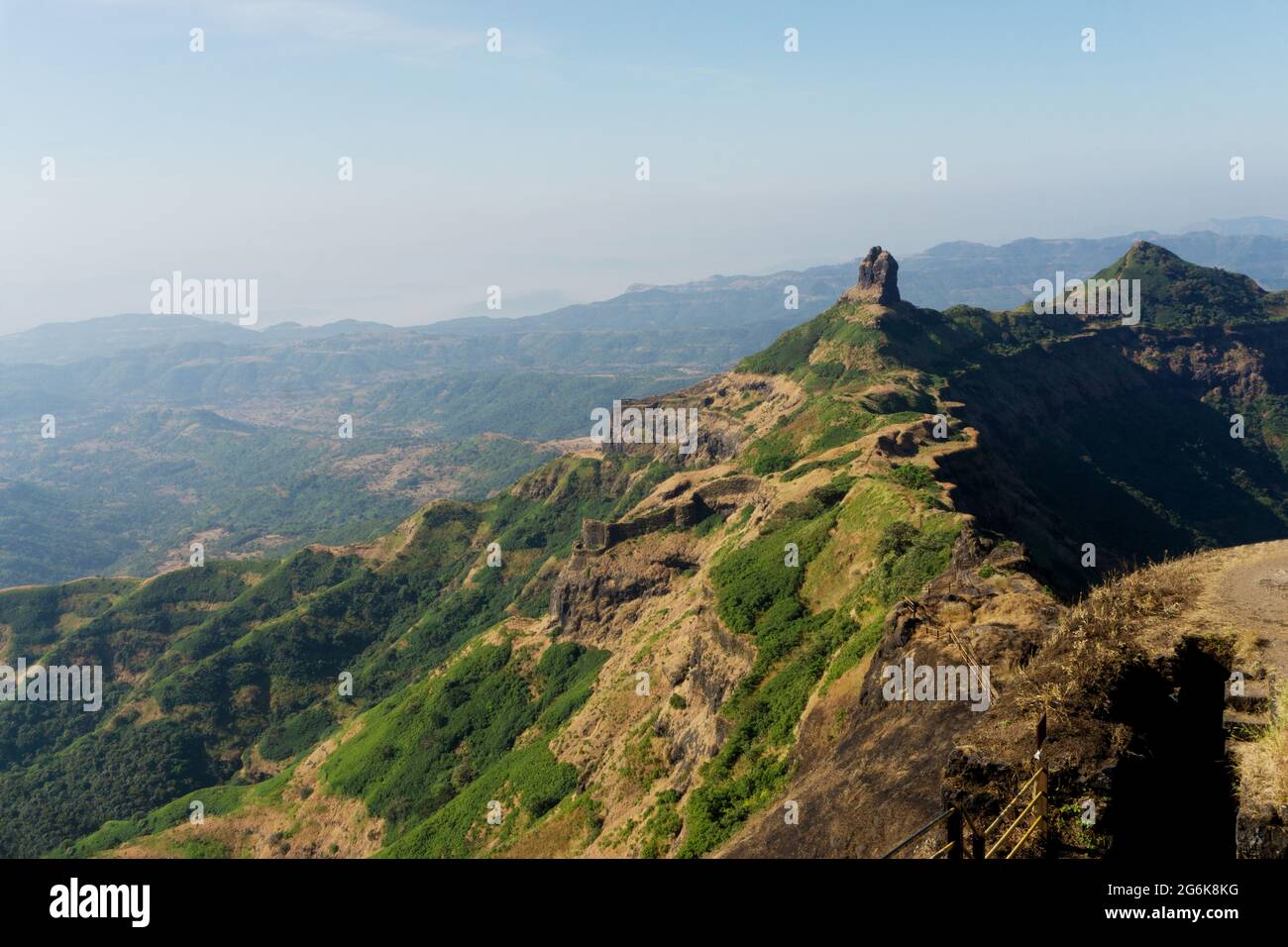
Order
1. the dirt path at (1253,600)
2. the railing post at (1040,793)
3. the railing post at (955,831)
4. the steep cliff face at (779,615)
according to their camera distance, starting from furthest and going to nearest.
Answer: the steep cliff face at (779,615)
the dirt path at (1253,600)
the railing post at (1040,793)
the railing post at (955,831)

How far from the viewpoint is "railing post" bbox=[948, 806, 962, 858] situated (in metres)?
10.8

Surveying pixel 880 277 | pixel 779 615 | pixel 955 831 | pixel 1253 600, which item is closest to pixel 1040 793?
pixel 955 831

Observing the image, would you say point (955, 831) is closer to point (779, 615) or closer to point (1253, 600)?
point (1253, 600)

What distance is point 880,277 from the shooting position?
137375mm

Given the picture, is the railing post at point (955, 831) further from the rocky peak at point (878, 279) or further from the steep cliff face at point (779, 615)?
the rocky peak at point (878, 279)

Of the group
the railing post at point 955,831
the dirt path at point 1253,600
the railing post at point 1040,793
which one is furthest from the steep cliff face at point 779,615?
the railing post at point 955,831

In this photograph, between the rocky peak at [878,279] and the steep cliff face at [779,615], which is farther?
the rocky peak at [878,279]

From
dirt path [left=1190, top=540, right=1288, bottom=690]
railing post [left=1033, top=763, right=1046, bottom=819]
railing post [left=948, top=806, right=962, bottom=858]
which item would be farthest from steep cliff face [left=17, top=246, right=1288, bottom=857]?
railing post [left=948, top=806, right=962, bottom=858]

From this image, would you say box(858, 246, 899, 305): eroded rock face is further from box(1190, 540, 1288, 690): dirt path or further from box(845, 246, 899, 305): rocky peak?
box(1190, 540, 1288, 690): dirt path

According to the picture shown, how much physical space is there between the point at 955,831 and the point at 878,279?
140 m

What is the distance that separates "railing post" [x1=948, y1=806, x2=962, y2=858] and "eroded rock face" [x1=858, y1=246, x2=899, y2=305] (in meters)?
133

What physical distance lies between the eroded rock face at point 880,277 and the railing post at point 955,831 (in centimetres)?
13308

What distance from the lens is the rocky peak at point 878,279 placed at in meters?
135
